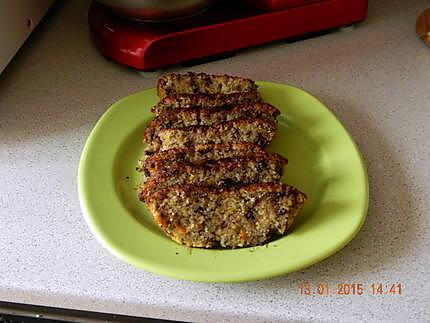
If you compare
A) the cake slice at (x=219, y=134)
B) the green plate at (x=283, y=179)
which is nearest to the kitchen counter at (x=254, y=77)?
the green plate at (x=283, y=179)

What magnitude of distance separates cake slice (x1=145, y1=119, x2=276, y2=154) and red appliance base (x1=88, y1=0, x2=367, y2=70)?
0.21m

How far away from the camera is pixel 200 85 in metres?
0.88

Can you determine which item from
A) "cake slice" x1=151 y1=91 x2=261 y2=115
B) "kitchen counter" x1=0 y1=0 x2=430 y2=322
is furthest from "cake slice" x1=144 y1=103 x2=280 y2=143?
"kitchen counter" x1=0 y1=0 x2=430 y2=322

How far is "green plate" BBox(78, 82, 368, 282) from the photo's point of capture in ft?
2.18

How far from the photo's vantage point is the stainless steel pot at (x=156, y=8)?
36.6 inches

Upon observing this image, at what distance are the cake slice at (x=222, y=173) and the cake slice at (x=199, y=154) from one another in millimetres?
15

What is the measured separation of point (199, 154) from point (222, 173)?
0.17 ft

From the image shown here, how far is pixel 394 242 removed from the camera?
72cm

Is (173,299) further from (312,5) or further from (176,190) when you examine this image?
(312,5)

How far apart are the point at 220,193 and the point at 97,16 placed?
480 mm

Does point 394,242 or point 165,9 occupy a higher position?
point 165,9

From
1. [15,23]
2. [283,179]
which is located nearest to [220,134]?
[283,179]

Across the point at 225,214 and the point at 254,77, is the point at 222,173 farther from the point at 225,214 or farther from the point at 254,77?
the point at 254,77

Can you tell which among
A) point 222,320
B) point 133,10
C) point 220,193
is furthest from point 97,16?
point 222,320
